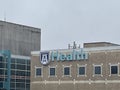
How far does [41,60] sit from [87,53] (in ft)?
32.7

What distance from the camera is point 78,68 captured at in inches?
2918

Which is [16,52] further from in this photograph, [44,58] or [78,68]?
[78,68]

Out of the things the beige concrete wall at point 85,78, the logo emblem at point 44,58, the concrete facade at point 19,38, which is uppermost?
the concrete facade at point 19,38

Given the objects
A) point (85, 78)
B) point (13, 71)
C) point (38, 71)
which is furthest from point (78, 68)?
point (13, 71)

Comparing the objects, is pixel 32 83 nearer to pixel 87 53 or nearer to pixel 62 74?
pixel 62 74

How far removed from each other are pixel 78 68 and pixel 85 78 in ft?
7.31

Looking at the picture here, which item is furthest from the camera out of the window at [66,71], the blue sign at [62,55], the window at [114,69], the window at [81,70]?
the window at [66,71]

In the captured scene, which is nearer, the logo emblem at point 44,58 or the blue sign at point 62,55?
the blue sign at point 62,55

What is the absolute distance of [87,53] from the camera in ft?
239

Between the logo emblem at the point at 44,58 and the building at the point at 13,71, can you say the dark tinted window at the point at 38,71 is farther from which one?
the building at the point at 13,71

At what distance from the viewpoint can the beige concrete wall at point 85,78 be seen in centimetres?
7006

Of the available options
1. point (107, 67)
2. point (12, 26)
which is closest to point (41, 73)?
point (107, 67)

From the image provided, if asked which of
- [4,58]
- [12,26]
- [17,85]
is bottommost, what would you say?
[17,85]

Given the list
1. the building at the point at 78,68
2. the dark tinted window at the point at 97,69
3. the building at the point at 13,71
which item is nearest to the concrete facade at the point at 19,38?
the building at the point at 13,71
